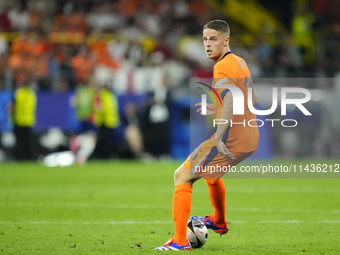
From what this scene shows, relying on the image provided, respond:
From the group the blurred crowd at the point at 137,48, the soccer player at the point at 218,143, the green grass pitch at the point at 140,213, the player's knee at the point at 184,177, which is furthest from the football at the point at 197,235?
the blurred crowd at the point at 137,48

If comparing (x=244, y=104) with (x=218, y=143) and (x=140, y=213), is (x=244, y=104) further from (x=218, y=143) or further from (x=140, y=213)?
(x=140, y=213)

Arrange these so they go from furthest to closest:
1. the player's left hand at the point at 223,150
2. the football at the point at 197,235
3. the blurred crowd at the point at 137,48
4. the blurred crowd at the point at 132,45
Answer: the blurred crowd at the point at 132,45 → the blurred crowd at the point at 137,48 → the football at the point at 197,235 → the player's left hand at the point at 223,150

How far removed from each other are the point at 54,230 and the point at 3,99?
10.2 m

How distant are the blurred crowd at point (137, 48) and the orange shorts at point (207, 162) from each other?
436 inches

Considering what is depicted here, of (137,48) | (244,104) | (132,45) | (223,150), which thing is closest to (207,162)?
(223,150)

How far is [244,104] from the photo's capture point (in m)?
5.03

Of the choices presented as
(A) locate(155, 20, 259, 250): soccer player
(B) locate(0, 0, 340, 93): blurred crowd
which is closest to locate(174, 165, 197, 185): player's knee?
(A) locate(155, 20, 259, 250): soccer player

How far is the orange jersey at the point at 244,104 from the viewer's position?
488 centimetres

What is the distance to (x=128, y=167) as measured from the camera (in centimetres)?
1493

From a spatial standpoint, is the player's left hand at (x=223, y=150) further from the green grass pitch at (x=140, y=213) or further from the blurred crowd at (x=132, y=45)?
the blurred crowd at (x=132, y=45)

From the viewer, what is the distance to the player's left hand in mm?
4871

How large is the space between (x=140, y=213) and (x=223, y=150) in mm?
3153

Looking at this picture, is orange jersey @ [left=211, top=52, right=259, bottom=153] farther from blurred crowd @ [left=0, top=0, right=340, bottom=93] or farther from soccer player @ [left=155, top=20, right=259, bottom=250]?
blurred crowd @ [left=0, top=0, right=340, bottom=93]

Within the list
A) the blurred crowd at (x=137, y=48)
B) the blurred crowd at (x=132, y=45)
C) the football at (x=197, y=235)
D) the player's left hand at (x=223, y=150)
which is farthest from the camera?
the blurred crowd at (x=132, y=45)
